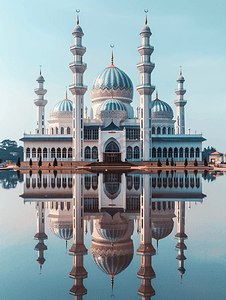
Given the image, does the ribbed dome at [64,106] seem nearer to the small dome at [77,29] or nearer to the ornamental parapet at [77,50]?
the ornamental parapet at [77,50]

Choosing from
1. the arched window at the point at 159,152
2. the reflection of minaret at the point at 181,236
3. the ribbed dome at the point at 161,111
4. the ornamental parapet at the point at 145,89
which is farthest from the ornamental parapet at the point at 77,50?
the reflection of minaret at the point at 181,236

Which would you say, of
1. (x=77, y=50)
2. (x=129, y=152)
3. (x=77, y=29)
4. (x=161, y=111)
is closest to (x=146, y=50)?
(x=77, y=50)

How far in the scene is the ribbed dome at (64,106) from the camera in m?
72.3

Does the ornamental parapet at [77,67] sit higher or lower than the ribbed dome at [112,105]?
higher

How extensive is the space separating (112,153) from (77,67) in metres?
16.6

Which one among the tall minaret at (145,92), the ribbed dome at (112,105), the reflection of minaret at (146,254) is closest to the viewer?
the reflection of minaret at (146,254)

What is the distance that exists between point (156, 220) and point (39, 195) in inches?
344

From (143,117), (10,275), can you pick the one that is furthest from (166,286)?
(143,117)

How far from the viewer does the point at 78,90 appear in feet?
192

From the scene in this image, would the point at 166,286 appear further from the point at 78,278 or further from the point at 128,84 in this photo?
the point at 128,84

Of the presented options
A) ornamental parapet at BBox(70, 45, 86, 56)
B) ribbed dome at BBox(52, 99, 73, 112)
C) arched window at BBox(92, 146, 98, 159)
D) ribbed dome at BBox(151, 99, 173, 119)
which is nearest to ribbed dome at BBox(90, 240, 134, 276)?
arched window at BBox(92, 146, 98, 159)

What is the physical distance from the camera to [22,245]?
796 cm

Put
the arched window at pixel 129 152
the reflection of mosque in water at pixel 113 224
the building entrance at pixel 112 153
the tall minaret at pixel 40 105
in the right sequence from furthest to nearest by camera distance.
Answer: the tall minaret at pixel 40 105
the arched window at pixel 129 152
the building entrance at pixel 112 153
the reflection of mosque in water at pixel 113 224

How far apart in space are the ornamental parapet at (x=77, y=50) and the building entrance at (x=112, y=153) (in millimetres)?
17080
